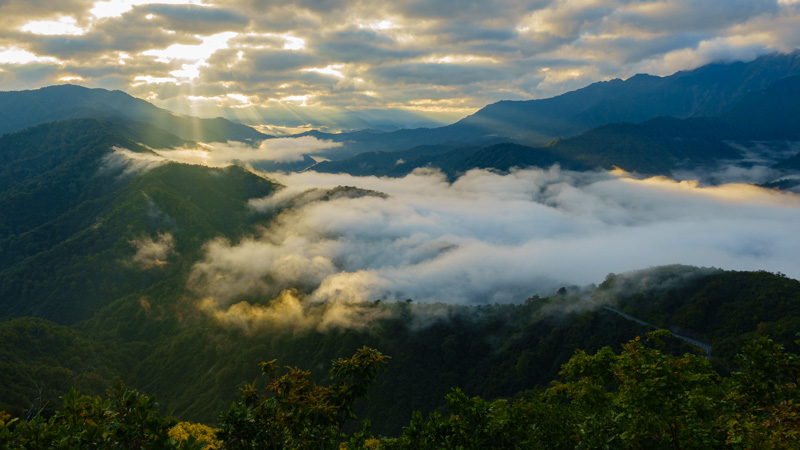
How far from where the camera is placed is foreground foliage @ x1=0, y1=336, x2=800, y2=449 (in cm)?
1936

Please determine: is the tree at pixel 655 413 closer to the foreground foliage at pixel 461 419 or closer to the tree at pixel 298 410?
the foreground foliage at pixel 461 419

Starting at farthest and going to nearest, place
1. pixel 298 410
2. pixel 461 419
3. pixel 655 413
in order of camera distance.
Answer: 1. pixel 461 419
2. pixel 655 413
3. pixel 298 410

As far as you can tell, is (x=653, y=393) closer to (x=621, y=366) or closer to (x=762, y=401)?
(x=621, y=366)

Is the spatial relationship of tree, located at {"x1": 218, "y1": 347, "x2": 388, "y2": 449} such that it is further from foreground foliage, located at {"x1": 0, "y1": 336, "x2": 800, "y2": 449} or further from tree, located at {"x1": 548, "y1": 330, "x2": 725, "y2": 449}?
tree, located at {"x1": 548, "y1": 330, "x2": 725, "y2": 449}

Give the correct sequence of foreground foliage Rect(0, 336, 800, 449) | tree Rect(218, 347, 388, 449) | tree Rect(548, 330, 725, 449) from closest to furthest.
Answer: foreground foliage Rect(0, 336, 800, 449)
tree Rect(218, 347, 388, 449)
tree Rect(548, 330, 725, 449)

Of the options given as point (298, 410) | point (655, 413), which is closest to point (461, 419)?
point (298, 410)

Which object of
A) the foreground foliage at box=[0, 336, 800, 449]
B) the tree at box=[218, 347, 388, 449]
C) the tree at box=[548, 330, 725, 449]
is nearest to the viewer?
the foreground foliage at box=[0, 336, 800, 449]

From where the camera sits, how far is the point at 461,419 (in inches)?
1105

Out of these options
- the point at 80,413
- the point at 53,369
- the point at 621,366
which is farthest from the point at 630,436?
the point at 53,369

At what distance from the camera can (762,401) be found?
29062 millimetres

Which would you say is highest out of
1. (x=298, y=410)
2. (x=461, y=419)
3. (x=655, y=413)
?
(x=298, y=410)

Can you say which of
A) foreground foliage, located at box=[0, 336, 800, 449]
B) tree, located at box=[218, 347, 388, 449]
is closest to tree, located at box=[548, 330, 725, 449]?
foreground foliage, located at box=[0, 336, 800, 449]

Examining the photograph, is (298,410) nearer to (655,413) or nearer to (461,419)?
(461,419)

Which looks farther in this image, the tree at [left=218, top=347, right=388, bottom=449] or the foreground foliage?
the tree at [left=218, top=347, right=388, bottom=449]
